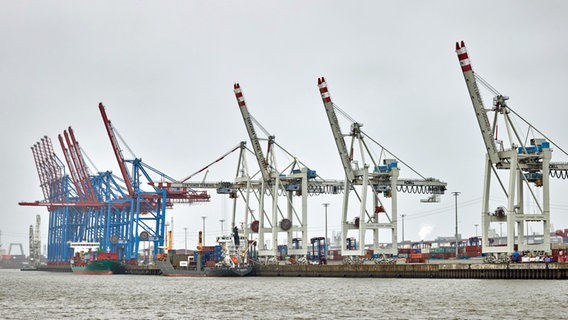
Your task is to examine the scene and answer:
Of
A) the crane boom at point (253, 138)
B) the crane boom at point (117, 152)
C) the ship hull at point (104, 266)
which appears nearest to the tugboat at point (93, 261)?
the ship hull at point (104, 266)

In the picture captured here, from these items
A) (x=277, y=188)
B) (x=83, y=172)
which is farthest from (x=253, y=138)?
(x=83, y=172)

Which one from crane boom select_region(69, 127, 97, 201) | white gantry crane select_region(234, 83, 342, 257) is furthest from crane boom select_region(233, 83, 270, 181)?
crane boom select_region(69, 127, 97, 201)

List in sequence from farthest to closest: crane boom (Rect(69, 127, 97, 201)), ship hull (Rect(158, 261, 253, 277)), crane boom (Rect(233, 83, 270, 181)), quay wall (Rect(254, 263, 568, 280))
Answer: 1. crane boom (Rect(69, 127, 97, 201))
2. crane boom (Rect(233, 83, 270, 181))
3. ship hull (Rect(158, 261, 253, 277))
4. quay wall (Rect(254, 263, 568, 280))

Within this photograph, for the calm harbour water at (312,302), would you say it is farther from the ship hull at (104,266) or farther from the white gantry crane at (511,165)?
the ship hull at (104,266)

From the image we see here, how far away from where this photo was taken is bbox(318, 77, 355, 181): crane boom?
98.9 m

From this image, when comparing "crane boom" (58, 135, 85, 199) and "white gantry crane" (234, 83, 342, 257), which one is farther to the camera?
"crane boom" (58, 135, 85, 199)

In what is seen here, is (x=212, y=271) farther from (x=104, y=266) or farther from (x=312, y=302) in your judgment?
(x=312, y=302)

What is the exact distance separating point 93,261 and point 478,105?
7935 centimetres

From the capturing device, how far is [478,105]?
81875 millimetres

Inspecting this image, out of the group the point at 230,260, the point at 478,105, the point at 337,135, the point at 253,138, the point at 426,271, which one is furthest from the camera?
the point at 253,138

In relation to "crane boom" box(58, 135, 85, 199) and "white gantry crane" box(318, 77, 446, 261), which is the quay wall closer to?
"white gantry crane" box(318, 77, 446, 261)

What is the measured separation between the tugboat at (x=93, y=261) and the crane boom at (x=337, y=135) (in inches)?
2183

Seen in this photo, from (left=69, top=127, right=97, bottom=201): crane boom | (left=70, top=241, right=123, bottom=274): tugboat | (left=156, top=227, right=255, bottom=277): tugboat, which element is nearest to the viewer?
(left=156, top=227, right=255, bottom=277): tugboat

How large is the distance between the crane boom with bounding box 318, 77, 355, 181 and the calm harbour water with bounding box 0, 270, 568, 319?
2078 cm
